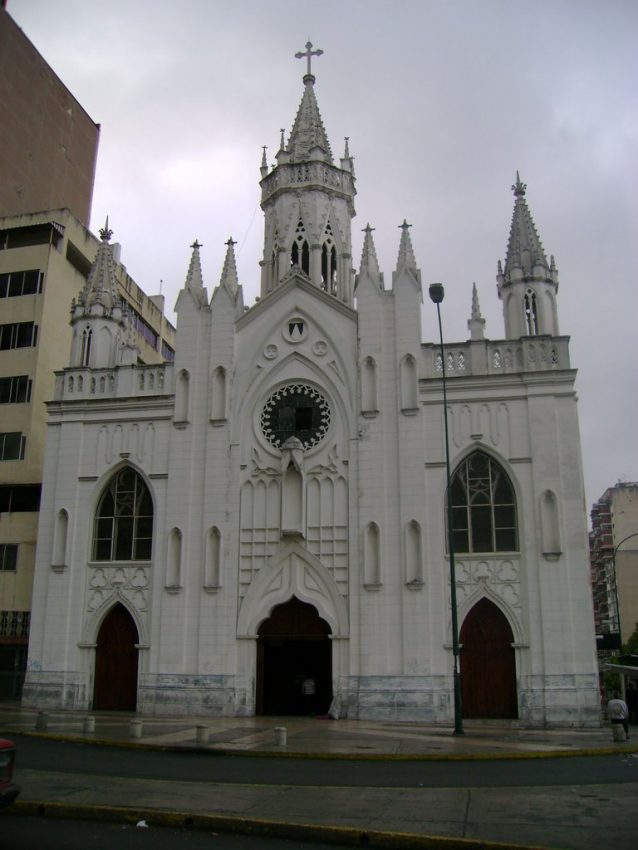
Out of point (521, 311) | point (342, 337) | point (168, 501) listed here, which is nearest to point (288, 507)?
point (168, 501)

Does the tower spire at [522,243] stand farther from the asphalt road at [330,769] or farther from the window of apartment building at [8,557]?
the window of apartment building at [8,557]

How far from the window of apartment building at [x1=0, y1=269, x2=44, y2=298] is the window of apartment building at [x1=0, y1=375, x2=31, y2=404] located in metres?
4.38

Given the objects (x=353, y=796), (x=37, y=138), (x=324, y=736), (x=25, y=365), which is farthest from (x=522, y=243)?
(x=37, y=138)

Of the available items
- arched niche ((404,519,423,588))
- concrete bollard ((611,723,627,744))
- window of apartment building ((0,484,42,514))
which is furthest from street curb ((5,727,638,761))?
window of apartment building ((0,484,42,514))

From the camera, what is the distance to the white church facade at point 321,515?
29375 mm

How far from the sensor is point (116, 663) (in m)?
32.5

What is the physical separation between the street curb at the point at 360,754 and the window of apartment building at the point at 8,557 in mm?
18696

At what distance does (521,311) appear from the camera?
3300cm

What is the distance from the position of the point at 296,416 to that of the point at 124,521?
789 centimetres

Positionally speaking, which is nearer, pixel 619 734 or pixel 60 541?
pixel 619 734

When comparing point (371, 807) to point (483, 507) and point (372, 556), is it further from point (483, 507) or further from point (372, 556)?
point (483, 507)

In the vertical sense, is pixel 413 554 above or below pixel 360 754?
above

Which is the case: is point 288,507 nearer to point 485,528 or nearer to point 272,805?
point 485,528

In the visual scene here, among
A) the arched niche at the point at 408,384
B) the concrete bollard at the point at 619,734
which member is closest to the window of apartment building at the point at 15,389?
the arched niche at the point at 408,384
